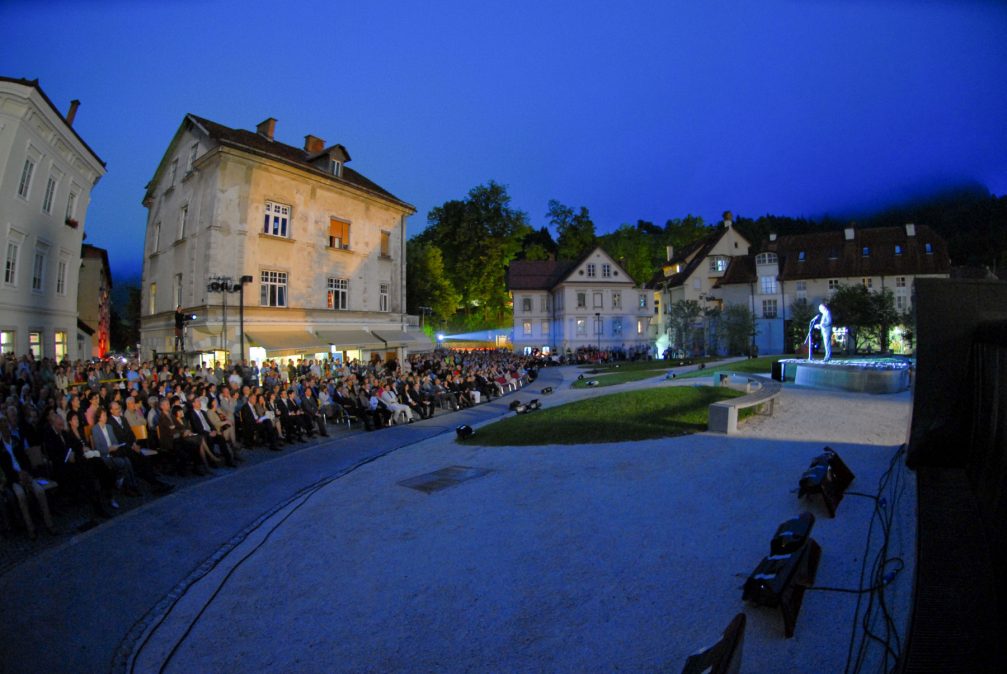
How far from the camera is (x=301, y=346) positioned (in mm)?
25562

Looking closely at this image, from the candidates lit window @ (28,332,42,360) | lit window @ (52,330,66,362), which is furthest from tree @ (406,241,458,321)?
lit window @ (28,332,42,360)

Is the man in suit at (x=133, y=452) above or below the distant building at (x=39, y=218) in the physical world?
below

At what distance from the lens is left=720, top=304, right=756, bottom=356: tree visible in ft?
133

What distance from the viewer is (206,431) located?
36.5ft

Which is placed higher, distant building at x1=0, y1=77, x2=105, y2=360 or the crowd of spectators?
distant building at x1=0, y1=77, x2=105, y2=360

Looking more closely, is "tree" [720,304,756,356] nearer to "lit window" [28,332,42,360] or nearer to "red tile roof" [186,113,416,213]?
"red tile roof" [186,113,416,213]

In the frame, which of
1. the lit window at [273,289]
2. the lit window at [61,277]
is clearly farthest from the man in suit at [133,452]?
the lit window at [61,277]

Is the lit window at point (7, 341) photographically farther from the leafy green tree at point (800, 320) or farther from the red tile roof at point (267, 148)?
the leafy green tree at point (800, 320)

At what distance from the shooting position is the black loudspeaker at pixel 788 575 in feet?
13.7

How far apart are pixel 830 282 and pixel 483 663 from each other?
2061 inches

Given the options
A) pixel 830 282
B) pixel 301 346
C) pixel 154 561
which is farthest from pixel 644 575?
pixel 830 282

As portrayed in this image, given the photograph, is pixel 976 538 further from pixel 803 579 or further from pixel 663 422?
pixel 663 422

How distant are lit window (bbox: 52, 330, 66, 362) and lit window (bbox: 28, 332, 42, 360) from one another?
Result: 44.4 inches

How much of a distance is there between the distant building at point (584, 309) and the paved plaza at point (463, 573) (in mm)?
42862
